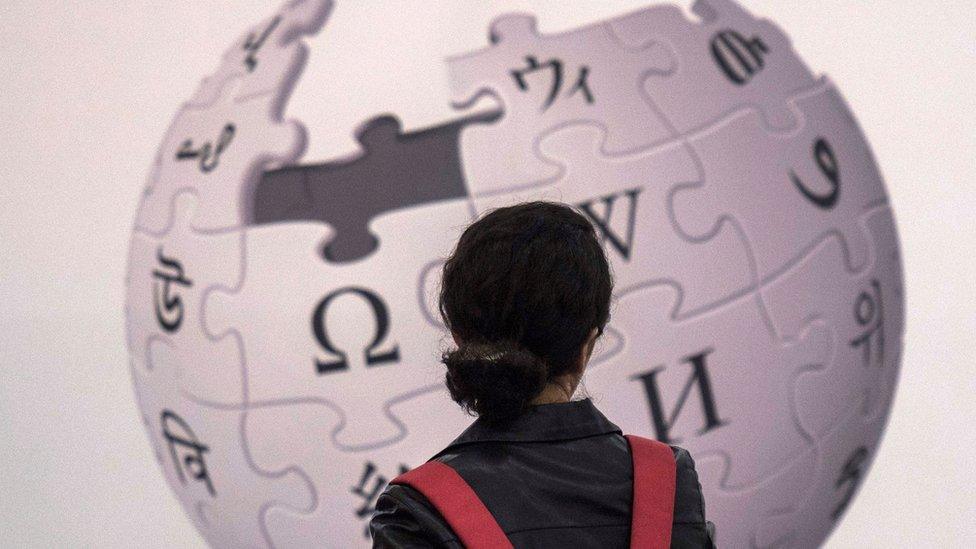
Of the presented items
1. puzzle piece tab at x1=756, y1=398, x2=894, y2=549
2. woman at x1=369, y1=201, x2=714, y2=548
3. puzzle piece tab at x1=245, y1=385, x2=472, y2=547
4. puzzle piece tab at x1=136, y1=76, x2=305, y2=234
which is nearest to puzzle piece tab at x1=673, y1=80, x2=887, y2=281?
puzzle piece tab at x1=756, y1=398, x2=894, y2=549

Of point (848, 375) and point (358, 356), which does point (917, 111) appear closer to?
point (848, 375)

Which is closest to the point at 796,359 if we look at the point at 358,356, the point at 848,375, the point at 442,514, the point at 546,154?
the point at 848,375

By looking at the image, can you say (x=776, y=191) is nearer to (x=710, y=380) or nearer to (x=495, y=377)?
(x=710, y=380)

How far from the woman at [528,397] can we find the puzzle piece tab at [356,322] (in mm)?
515

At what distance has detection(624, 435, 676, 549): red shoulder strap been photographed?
0.60m

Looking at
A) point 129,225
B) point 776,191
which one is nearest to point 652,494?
point 776,191

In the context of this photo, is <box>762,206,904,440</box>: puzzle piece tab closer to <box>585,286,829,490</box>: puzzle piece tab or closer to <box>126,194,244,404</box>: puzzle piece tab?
<box>585,286,829,490</box>: puzzle piece tab

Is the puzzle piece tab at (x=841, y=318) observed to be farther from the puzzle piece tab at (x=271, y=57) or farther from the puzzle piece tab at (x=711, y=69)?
the puzzle piece tab at (x=271, y=57)

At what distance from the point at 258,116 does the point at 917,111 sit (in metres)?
0.95

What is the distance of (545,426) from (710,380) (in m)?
0.58

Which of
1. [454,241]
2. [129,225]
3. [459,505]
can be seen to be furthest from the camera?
[129,225]

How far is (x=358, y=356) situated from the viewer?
1.15 metres

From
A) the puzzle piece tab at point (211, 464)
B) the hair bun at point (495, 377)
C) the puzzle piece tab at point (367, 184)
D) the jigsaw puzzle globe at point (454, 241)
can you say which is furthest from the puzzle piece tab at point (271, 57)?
the hair bun at point (495, 377)

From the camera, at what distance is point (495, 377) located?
1.97 ft
